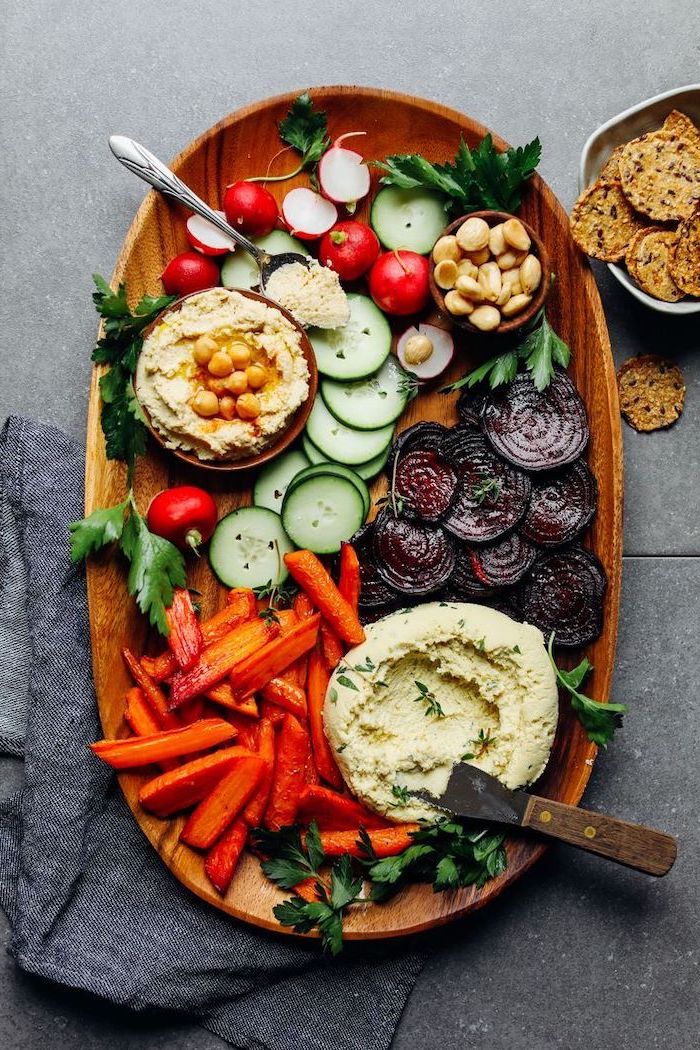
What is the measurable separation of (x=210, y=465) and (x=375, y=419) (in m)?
0.66

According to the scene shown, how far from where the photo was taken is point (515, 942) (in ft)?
11.7

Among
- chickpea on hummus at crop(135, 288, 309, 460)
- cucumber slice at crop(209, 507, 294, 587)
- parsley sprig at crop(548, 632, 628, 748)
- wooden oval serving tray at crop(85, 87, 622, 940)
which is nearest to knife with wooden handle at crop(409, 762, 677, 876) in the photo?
wooden oval serving tray at crop(85, 87, 622, 940)

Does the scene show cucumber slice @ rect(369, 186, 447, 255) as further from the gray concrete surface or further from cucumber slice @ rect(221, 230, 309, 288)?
the gray concrete surface

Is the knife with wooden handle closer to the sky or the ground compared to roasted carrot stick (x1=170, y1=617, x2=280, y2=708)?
closer to the ground

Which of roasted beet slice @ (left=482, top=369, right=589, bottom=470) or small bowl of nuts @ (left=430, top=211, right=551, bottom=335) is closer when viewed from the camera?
small bowl of nuts @ (left=430, top=211, right=551, bottom=335)

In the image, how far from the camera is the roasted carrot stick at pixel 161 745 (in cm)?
319

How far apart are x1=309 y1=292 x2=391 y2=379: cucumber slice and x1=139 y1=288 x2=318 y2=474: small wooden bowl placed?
0.30 ft

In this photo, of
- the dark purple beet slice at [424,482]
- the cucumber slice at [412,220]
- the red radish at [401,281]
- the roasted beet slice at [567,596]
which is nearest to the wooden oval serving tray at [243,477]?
the roasted beet slice at [567,596]

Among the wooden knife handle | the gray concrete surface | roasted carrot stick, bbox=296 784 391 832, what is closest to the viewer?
the wooden knife handle

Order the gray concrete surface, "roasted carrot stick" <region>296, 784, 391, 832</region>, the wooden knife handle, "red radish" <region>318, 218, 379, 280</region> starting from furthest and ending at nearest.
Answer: the gray concrete surface
"red radish" <region>318, 218, 379, 280</region>
"roasted carrot stick" <region>296, 784, 391, 832</region>
the wooden knife handle

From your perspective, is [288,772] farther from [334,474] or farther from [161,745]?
[334,474]

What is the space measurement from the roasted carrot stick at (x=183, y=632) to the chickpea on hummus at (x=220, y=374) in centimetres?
54

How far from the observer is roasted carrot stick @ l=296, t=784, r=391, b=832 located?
325 cm

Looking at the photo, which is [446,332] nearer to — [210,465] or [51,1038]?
[210,465]
